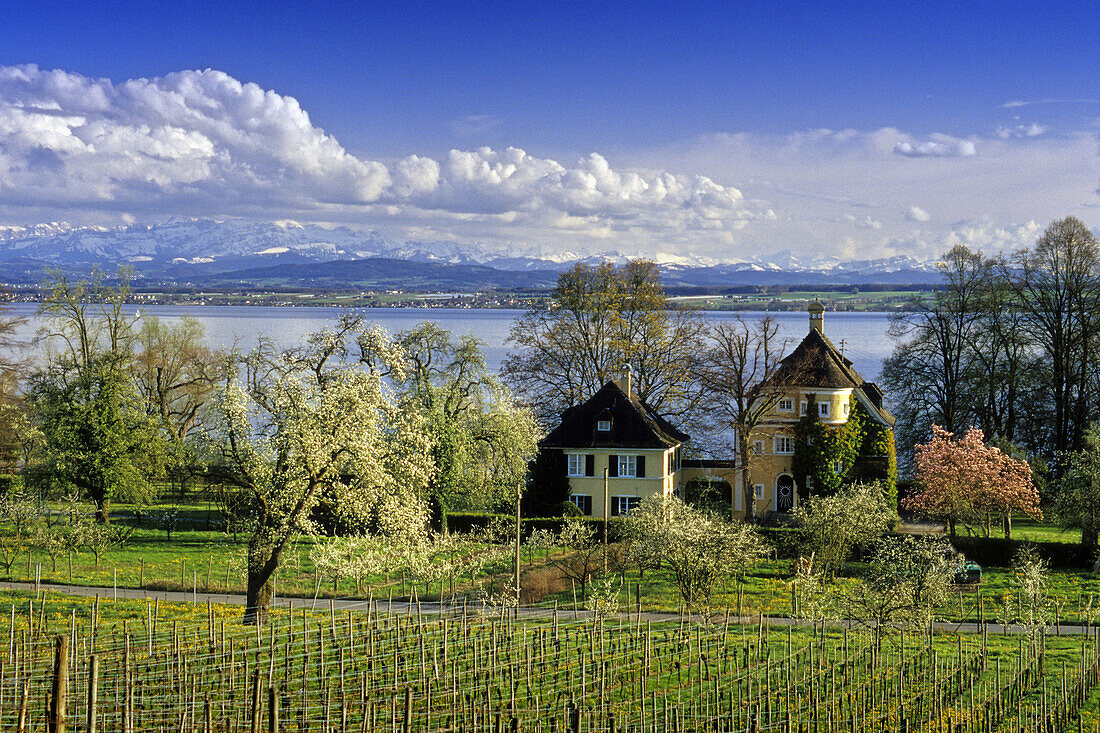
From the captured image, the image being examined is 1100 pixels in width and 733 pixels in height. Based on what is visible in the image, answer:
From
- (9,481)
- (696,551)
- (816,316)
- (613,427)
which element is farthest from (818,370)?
(9,481)

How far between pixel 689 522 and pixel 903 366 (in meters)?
33.3

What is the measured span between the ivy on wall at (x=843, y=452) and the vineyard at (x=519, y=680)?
20593 mm

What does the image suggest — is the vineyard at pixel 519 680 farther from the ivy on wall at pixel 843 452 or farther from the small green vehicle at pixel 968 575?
the ivy on wall at pixel 843 452

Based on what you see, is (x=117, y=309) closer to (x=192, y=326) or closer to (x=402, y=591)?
(x=192, y=326)

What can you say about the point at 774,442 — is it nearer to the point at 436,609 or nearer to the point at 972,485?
the point at 972,485

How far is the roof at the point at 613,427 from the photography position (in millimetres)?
49156

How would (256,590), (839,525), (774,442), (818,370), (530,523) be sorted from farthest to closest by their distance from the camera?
(774,442), (818,370), (530,523), (839,525), (256,590)

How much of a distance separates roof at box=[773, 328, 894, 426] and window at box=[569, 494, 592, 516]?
11.3 metres

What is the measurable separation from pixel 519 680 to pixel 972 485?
30.4m

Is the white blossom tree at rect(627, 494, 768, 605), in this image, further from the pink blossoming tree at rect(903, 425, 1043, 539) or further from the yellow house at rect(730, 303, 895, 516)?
the yellow house at rect(730, 303, 895, 516)

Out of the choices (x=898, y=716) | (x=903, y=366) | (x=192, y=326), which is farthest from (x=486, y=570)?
(x=192, y=326)

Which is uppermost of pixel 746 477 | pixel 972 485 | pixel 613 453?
pixel 613 453

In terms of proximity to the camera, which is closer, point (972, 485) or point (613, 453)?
point (972, 485)

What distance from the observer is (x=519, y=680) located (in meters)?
21.2
